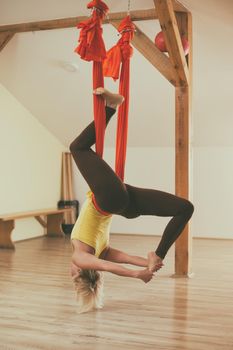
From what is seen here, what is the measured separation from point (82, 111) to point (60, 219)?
6.10 ft

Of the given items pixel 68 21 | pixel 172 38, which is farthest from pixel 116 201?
pixel 68 21

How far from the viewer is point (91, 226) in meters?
3.27

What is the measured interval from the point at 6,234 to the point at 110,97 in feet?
14.6

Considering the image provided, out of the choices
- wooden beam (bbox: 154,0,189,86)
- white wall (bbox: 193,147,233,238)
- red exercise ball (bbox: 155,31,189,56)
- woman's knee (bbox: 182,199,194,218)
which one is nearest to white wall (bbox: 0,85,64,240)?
white wall (bbox: 193,147,233,238)

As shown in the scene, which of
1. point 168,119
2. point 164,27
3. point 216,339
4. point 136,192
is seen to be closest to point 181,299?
point 216,339

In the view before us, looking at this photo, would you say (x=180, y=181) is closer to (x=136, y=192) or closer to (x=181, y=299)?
(x=181, y=299)

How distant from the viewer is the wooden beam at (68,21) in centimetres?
559

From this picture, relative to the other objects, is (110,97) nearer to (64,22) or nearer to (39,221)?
(64,22)

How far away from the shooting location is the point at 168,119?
754 centimetres

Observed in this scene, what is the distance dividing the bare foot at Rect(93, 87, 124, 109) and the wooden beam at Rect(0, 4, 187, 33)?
2.56m

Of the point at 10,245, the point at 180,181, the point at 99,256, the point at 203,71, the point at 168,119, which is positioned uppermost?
the point at 203,71

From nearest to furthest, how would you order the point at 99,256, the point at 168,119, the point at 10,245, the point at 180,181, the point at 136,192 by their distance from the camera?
the point at 136,192 → the point at 99,256 → the point at 180,181 → the point at 10,245 → the point at 168,119

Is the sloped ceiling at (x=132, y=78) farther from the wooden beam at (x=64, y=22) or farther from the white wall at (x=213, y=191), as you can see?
the white wall at (x=213, y=191)

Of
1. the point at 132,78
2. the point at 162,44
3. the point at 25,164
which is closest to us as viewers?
the point at 162,44
